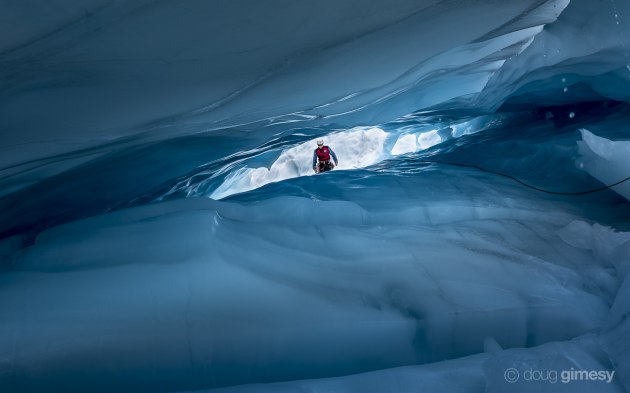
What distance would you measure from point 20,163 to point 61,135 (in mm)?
324

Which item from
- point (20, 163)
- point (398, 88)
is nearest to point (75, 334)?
point (20, 163)

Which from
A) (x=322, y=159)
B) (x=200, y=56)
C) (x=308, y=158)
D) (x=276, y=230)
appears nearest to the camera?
(x=200, y=56)

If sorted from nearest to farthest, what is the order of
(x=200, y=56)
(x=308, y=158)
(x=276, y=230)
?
1. (x=200, y=56)
2. (x=276, y=230)
3. (x=308, y=158)

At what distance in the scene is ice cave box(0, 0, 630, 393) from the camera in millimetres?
1680

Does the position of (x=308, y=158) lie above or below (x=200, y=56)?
below

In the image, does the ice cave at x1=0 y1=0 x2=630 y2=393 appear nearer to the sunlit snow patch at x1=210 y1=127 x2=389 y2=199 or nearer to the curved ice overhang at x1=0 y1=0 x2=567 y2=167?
the curved ice overhang at x1=0 y1=0 x2=567 y2=167

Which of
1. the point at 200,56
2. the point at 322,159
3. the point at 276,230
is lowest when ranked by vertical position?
the point at 276,230

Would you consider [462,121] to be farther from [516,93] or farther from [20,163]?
[20,163]

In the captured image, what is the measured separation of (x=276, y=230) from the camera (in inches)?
100

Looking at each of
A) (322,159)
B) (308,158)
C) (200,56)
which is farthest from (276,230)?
(308,158)

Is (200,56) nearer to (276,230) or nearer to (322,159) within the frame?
(276,230)

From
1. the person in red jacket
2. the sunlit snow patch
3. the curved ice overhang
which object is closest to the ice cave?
the curved ice overhang

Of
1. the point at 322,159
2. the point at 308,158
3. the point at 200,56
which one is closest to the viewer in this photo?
the point at 200,56

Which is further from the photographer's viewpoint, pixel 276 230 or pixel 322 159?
pixel 322 159
